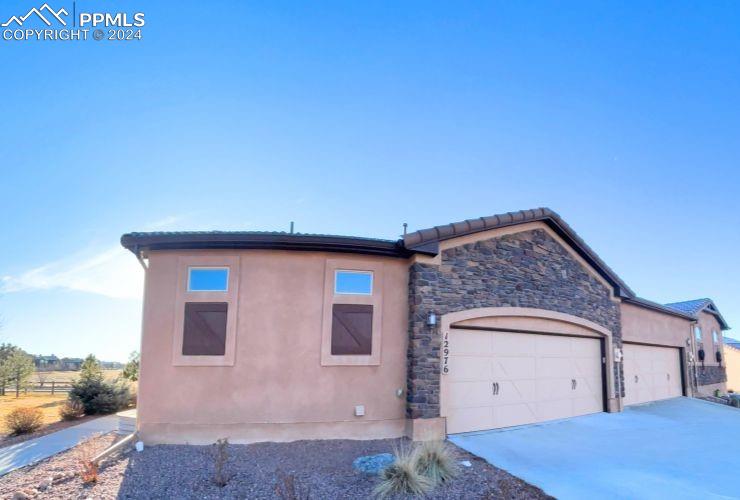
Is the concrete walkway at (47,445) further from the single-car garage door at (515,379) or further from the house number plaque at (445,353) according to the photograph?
the single-car garage door at (515,379)

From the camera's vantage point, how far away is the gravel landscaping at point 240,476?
587cm

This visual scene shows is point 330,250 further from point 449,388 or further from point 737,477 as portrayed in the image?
point 737,477

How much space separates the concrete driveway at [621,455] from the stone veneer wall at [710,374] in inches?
316

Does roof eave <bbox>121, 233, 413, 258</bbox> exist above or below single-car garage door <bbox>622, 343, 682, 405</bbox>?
above

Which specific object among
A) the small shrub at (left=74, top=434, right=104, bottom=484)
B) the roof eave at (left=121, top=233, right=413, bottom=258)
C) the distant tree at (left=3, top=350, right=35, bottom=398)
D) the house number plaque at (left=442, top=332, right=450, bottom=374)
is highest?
the roof eave at (left=121, top=233, right=413, bottom=258)

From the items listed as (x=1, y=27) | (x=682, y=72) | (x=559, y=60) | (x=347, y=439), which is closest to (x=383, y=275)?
(x=347, y=439)

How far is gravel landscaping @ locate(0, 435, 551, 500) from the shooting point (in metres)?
5.87

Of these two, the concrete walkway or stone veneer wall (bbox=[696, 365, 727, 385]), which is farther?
stone veneer wall (bbox=[696, 365, 727, 385])

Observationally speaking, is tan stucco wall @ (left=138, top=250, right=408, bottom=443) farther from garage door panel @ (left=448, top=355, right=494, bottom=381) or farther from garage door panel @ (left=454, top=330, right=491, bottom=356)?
garage door panel @ (left=454, top=330, right=491, bottom=356)

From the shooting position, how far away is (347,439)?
331 inches

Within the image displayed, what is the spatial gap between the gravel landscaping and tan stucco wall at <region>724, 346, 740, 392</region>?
29489 millimetres

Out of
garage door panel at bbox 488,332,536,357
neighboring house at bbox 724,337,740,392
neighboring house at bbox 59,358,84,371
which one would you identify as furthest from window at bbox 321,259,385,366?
neighboring house at bbox 59,358,84,371

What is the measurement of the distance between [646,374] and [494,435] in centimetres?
1002

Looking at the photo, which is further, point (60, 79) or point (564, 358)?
point (564, 358)
